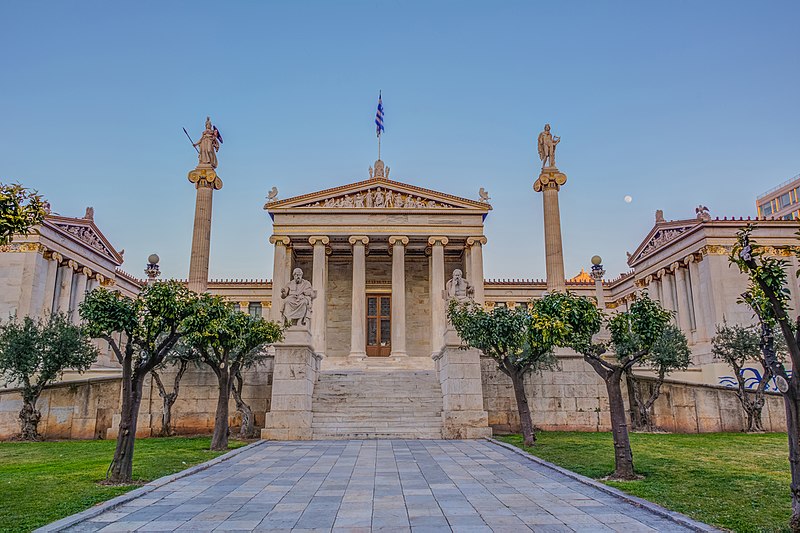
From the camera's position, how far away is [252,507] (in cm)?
744

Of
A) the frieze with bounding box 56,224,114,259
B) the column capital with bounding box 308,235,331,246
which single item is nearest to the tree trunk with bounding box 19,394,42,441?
the column capital with bounding box 308,235,331,246

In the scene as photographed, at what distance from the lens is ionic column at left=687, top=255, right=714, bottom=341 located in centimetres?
3794

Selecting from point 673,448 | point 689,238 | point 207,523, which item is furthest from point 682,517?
point 689,238

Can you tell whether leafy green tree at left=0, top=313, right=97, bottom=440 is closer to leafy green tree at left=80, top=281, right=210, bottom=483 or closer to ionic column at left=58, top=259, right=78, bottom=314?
leafy green tree at left=80, top=281, right=210, bottom=483

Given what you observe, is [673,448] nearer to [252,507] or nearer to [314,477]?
[314,477]

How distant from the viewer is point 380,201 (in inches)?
1469

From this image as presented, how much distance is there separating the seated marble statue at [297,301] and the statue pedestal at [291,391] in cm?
32

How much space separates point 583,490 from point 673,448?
6.99 meters

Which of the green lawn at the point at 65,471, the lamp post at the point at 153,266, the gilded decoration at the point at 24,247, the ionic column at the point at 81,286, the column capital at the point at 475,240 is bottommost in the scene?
the green lawn at the point at 65,471

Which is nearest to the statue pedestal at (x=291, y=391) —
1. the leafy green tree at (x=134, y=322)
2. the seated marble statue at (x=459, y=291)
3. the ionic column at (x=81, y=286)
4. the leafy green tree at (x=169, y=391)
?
the leafy green tree at (x=169, y=391)

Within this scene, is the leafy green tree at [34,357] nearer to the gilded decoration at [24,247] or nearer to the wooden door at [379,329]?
the gilded decoration at [24,247]

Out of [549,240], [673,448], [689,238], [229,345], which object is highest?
[689,238]

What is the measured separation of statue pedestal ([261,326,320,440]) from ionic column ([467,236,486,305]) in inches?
736

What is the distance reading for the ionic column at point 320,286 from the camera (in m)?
34.7
